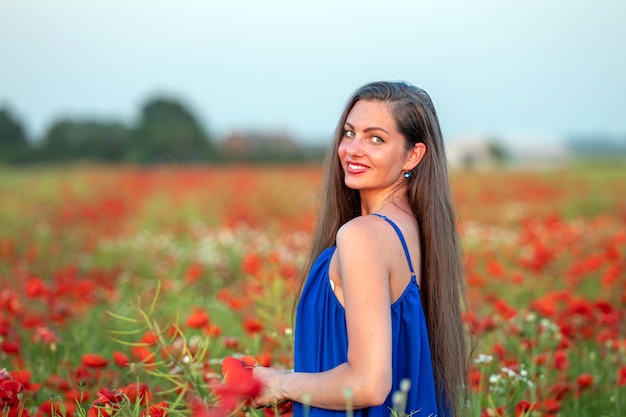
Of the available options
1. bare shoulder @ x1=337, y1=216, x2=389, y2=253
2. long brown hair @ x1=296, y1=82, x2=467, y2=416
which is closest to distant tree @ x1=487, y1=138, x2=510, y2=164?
long brown hair @ x1=296, y1=82, x2=467, y2=416

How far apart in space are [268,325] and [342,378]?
57.6 inches

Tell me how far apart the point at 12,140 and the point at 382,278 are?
35563mm

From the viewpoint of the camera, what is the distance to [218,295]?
5.13 m

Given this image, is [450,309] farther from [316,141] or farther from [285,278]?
[316,141]

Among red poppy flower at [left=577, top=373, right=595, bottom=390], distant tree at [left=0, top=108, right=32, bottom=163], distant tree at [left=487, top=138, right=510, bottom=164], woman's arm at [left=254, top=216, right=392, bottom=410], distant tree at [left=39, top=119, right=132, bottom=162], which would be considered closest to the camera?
woman's arm at [left=254, top=216, right=392, bottom=410]

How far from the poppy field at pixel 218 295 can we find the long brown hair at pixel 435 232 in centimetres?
15

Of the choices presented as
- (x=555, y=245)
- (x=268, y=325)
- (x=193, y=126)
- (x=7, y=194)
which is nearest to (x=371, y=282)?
(x=268, y=325)

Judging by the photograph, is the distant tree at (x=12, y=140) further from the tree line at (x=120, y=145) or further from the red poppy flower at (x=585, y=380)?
the red poppy flower at (x=585, y=380)

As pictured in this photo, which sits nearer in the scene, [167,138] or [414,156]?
[414,156]

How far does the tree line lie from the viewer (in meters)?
33.4

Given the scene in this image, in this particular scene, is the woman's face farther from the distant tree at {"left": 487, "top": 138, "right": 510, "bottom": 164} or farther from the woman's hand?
the distant tree at {"left": 487, "top": 138, "right": 510, "bottom": 164}

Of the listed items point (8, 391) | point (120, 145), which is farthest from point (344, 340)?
point (120, 145)

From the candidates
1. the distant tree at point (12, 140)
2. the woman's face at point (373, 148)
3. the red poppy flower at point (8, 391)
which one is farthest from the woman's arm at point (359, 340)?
the distant tree at point (12, 140)

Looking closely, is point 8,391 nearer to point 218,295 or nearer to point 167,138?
point 218,295
